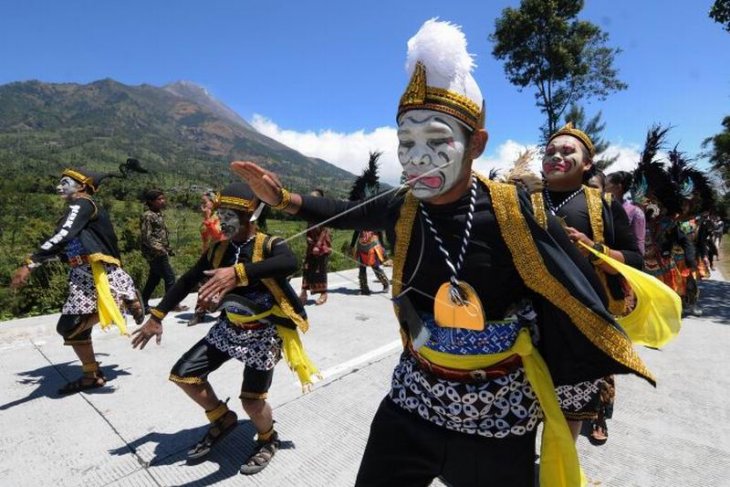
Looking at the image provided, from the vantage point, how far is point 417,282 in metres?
1.75

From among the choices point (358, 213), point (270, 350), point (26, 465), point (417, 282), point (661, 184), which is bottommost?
point (26, 465)

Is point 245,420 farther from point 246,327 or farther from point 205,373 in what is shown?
point 246,327

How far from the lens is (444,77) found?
5.27 feet

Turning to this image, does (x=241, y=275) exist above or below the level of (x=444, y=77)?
below

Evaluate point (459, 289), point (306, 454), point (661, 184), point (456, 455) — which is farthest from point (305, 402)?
point (661, 184)

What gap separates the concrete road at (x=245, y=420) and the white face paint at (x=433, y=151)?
2.04 meters

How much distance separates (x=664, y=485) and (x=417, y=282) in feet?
7.57

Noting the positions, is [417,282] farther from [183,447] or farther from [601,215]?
[183,447]

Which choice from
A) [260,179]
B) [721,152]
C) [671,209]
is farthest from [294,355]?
[721,152]

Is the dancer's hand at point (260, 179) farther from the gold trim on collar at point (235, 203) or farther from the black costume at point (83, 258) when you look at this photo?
the black costume at point (83, 258)

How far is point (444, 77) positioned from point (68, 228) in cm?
358

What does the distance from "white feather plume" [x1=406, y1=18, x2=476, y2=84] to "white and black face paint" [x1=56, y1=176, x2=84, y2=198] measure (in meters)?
3.73

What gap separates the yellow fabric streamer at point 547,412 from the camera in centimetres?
157

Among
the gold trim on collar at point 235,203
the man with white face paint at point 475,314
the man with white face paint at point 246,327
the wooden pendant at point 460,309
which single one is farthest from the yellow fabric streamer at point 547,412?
the gold trim on collar at point 235,203
